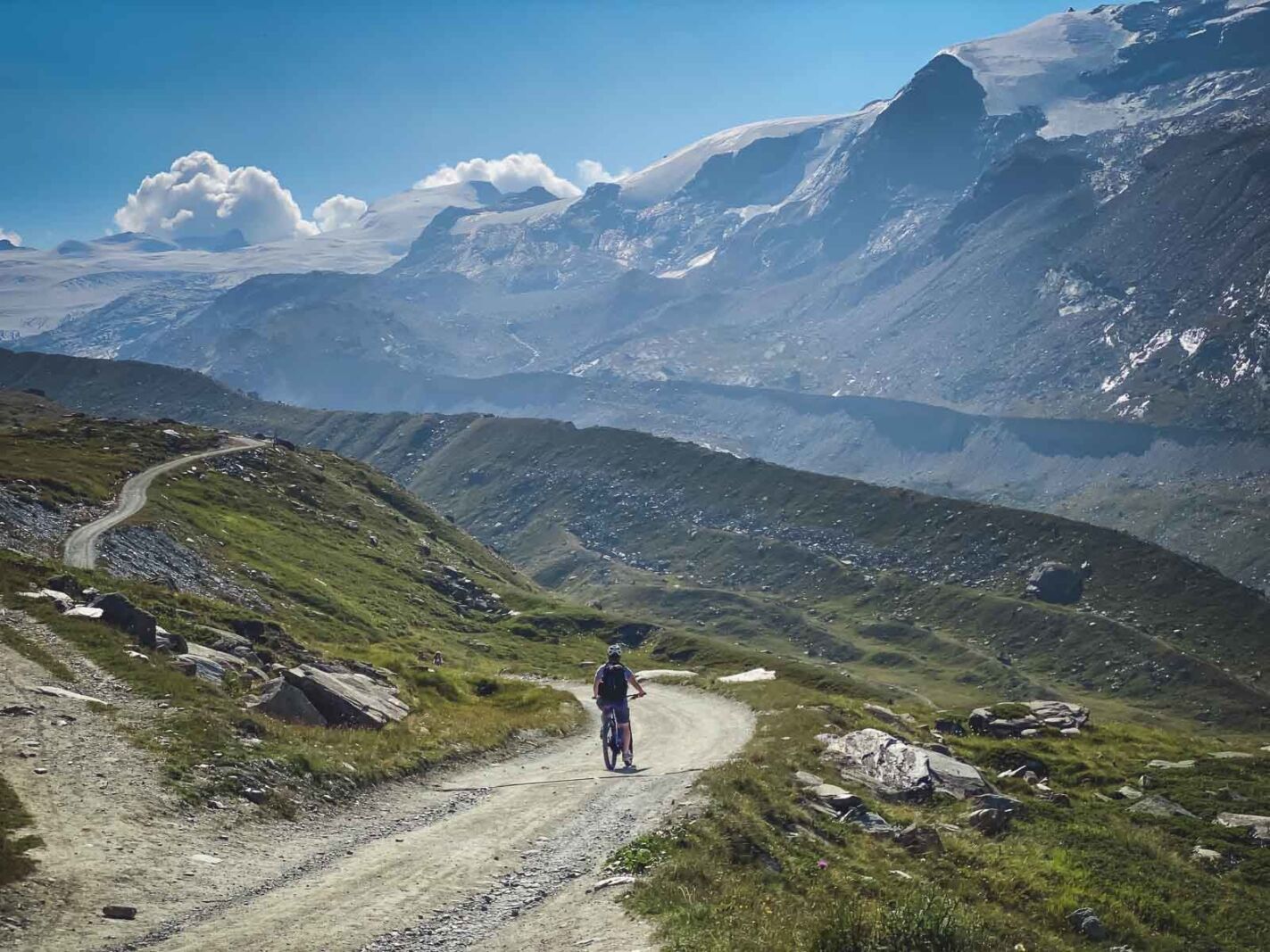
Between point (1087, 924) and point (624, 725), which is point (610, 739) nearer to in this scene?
point (624, 725)

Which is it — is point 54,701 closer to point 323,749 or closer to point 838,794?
point 323,749

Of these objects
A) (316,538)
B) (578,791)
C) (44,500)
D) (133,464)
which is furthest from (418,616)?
(578,791)

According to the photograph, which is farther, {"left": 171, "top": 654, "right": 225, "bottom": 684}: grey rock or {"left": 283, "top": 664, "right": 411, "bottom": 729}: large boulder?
{"left": 283, "top": 664, "right": 411, "bottom": 729}: large boulder

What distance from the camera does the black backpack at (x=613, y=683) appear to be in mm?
32562

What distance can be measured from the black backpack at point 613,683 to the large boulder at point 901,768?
25.2 ft

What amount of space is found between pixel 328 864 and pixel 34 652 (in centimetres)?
1711

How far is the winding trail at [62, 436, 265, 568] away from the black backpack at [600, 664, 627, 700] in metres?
34.4

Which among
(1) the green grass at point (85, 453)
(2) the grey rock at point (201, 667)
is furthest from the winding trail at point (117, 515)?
(2) the grey rock at point (201, 667)

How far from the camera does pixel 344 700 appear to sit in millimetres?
33750

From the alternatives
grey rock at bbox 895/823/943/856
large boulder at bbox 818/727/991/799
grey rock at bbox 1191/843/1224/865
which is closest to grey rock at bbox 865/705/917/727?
large boulder at bbox 818/727/991/799

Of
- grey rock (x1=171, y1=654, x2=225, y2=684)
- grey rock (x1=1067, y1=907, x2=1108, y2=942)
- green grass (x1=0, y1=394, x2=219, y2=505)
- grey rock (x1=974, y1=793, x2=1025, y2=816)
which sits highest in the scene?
green grass (x1=0, y1=394, x2=219, y2=505)

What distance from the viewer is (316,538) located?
484ft

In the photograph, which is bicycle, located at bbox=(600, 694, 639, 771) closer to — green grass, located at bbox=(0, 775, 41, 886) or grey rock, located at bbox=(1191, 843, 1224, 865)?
green grass, located at bbox=(0, 775, 41, 886)

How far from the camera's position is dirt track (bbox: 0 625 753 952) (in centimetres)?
1545
